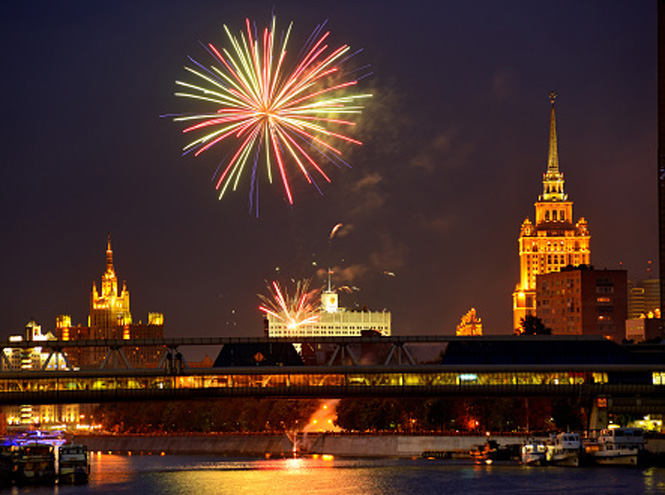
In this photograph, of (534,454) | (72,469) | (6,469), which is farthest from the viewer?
(534,454)

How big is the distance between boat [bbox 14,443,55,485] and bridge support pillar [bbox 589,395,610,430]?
62.5m

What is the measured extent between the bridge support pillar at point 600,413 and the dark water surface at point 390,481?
28.3ft

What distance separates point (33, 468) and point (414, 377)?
145 ft

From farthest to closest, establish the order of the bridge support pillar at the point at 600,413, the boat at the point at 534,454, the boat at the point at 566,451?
the boat at the point at 534,454
the bridge support pillar at the point at 600,413
the boat at the point at 566,451

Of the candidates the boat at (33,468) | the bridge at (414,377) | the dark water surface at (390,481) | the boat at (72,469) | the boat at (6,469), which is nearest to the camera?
the dark water surface at (390,481)

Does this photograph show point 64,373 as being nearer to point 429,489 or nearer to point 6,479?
point 6,479

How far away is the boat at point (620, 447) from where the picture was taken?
167625 mm

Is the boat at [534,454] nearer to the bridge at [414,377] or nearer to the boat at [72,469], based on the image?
the bridge at [414,377]

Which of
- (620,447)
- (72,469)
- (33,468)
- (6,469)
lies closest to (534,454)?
(620,447)

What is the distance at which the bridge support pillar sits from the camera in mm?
177625

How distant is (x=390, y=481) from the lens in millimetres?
161125

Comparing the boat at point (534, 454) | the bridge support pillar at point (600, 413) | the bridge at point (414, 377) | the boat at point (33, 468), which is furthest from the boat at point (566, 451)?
the boat at point (33, 468)

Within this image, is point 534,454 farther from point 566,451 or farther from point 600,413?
point 600,413

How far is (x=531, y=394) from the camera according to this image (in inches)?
6944
